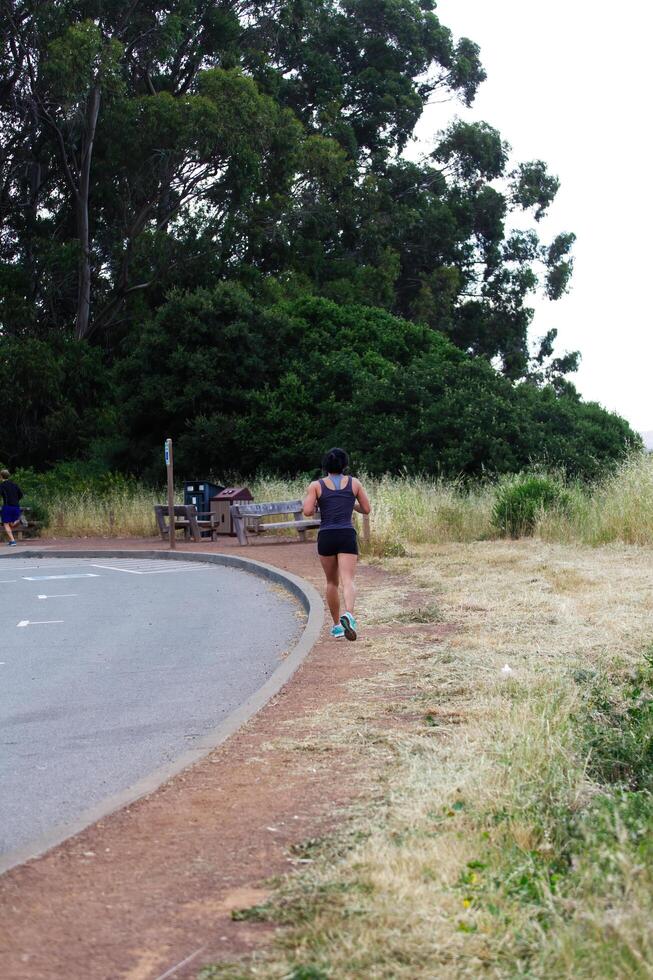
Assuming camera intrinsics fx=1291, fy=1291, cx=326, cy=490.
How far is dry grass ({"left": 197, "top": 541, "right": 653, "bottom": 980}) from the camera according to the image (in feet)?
12.3

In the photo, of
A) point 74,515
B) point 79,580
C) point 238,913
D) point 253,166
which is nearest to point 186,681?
point 238,913

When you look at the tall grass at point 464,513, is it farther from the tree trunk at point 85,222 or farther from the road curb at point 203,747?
the tree trunk at point 85,222

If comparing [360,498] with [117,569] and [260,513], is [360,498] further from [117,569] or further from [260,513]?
[260,513]

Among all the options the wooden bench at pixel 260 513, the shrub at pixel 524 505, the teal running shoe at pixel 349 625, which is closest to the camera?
the teal running shoe at pixel 349 625

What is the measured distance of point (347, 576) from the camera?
38.3 feet

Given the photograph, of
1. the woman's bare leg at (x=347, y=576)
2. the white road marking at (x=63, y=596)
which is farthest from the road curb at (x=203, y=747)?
the white road marking at (x=63, y=596)

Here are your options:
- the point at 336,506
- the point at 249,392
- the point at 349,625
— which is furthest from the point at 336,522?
the point at 249,392

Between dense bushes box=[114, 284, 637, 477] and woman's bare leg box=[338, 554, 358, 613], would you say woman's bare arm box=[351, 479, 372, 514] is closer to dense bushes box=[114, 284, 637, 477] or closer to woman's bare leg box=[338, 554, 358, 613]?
woman's bare leg box=[338, 554, 358, 613]

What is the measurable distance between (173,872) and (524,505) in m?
18.8

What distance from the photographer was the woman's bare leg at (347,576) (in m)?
11.5

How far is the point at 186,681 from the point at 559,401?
28.4m

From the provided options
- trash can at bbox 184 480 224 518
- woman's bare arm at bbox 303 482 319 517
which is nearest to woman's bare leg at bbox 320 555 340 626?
woman's bare arm at bbox 303 482 319 517

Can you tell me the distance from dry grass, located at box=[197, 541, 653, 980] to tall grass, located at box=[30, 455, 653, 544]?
10.8m

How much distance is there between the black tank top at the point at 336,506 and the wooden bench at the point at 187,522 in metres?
16.9
